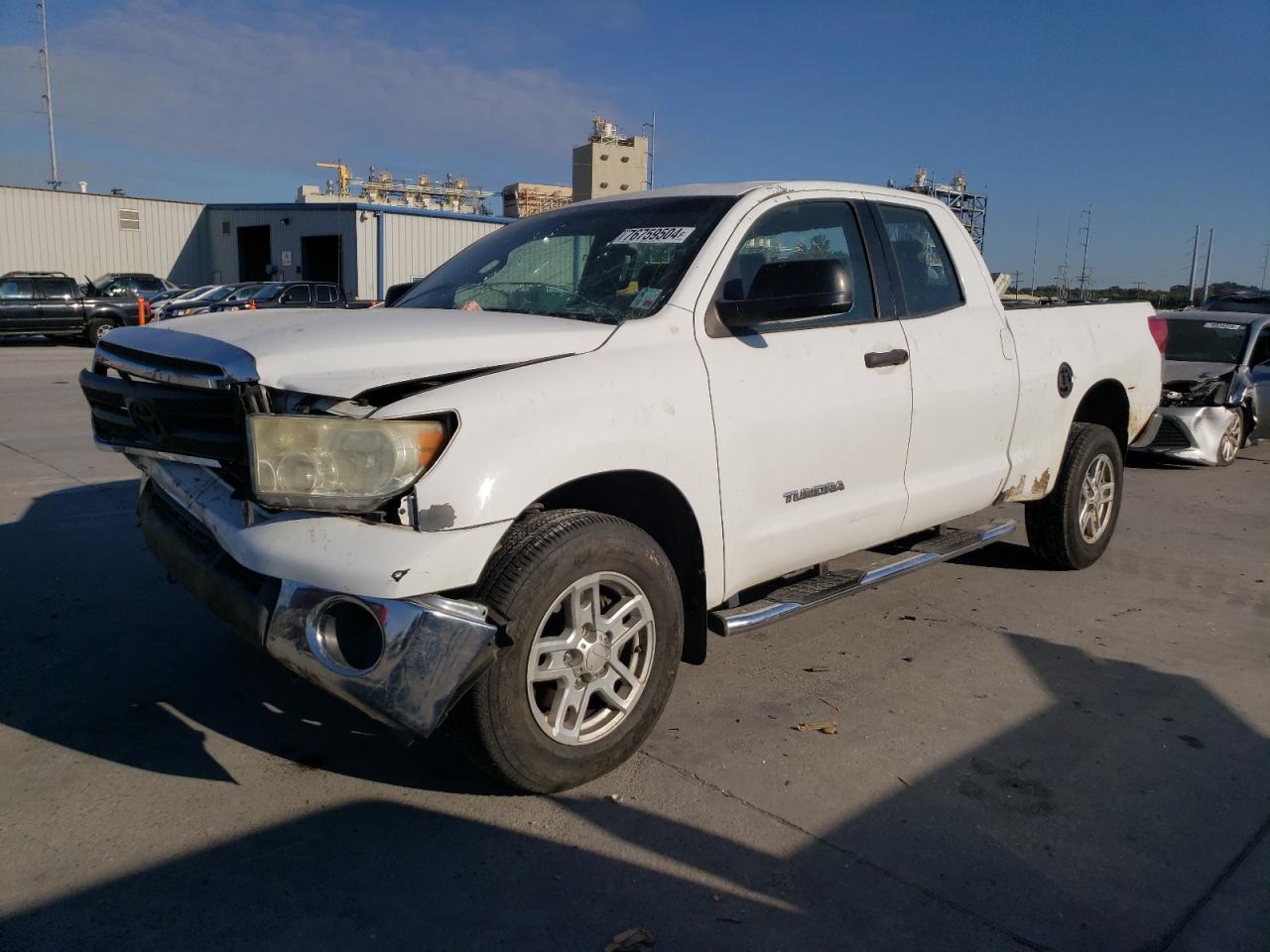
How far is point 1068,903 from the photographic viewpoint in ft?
8.89

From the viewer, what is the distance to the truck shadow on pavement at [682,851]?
8.36 ft

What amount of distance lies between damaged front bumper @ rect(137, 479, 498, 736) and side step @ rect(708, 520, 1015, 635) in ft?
3.63

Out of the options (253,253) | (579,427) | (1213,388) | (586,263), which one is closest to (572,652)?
(579,427)

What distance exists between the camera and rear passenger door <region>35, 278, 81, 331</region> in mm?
23328

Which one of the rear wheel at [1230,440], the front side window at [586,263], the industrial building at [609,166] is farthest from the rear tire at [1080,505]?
the industrial building at [609,166]

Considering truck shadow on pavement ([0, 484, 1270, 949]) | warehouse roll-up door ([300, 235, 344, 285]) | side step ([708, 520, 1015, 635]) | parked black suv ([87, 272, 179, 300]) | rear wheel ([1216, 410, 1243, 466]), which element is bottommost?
truck shadow on pavement ([0, 484, 1270, 949])

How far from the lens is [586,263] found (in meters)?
3.94

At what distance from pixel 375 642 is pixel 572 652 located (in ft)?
1.93

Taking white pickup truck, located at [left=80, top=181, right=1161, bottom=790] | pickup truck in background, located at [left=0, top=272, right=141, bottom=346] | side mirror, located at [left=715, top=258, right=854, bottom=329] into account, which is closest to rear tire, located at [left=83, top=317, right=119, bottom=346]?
pickup truck in background, located at [left=0, top=272, right=141, bottom=346]

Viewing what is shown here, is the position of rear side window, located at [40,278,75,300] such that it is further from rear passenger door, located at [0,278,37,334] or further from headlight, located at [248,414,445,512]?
headlight, located at [248,414,445,512]

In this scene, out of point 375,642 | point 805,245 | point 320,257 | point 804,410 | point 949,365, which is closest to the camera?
point 375,642

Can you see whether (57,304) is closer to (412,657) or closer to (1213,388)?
(1213,388)

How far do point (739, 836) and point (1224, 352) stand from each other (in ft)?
33.6

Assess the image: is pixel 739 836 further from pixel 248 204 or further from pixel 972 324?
pixel 248 204
